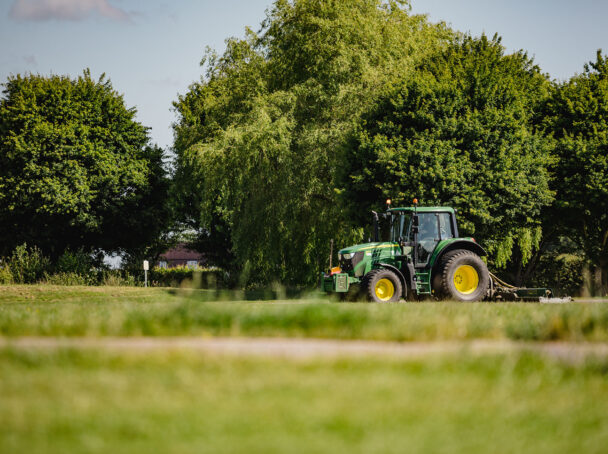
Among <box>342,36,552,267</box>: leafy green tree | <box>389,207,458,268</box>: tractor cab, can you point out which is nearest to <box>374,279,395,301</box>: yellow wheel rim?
<box>389,207,458,268</box>: tractor cab

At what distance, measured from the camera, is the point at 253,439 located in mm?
3844

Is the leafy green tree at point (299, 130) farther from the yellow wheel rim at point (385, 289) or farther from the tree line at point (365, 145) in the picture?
the yellow wheel rim at point (385, 289)

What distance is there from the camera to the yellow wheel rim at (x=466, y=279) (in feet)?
57.5

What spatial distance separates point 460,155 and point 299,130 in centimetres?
750

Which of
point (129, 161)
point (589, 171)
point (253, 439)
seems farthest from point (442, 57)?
point (253, 439)

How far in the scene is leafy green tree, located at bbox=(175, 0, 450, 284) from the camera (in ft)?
85.0

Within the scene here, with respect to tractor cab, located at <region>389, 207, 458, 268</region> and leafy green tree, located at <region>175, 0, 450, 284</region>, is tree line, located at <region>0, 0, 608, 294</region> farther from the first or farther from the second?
tractor cab, located at <region>389, 207, 458, 268</region>

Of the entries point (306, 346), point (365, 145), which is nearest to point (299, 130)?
point (365, 145)

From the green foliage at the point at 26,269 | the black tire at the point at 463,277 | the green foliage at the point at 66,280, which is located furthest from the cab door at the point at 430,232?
the green foliage at the point at 26,269

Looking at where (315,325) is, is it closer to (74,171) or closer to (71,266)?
(71,266)

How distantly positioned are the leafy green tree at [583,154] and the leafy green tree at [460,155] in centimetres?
149

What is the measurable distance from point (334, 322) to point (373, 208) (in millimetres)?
Result: 15601

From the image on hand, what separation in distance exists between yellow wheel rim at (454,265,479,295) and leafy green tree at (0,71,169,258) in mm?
24406

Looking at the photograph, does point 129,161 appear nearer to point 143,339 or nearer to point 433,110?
point 433,110
